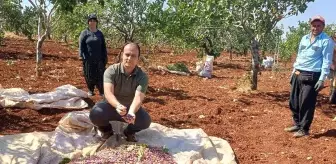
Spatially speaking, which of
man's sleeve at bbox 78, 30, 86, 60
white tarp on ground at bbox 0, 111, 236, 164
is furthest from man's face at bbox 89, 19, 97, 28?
white tarp on ground at bbox 0, 111, 236, 164

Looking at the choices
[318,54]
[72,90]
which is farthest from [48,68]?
[318,54]

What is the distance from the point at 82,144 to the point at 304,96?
2893 mm

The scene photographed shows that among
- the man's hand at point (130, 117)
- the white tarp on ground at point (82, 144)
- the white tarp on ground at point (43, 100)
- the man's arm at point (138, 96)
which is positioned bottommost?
the white tarp on ground at point (82, 144)

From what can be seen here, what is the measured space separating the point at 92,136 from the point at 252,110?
357 cm

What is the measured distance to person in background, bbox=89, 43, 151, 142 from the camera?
4258 mm

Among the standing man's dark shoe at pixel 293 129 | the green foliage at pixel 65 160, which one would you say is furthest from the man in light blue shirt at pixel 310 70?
the green foliage at pixel 65 160

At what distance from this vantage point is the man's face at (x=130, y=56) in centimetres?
424

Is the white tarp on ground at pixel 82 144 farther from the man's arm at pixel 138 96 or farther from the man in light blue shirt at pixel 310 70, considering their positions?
the man in light blue shirt at pixel 310 70

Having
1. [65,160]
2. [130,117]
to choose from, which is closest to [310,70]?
[130,117]

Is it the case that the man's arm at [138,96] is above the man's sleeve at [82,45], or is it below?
below

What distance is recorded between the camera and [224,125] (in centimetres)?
608

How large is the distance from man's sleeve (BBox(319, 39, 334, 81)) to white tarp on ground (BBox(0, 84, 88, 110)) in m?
3.70

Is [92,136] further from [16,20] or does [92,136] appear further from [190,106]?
[16,20]

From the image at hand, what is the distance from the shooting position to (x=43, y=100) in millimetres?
6258
